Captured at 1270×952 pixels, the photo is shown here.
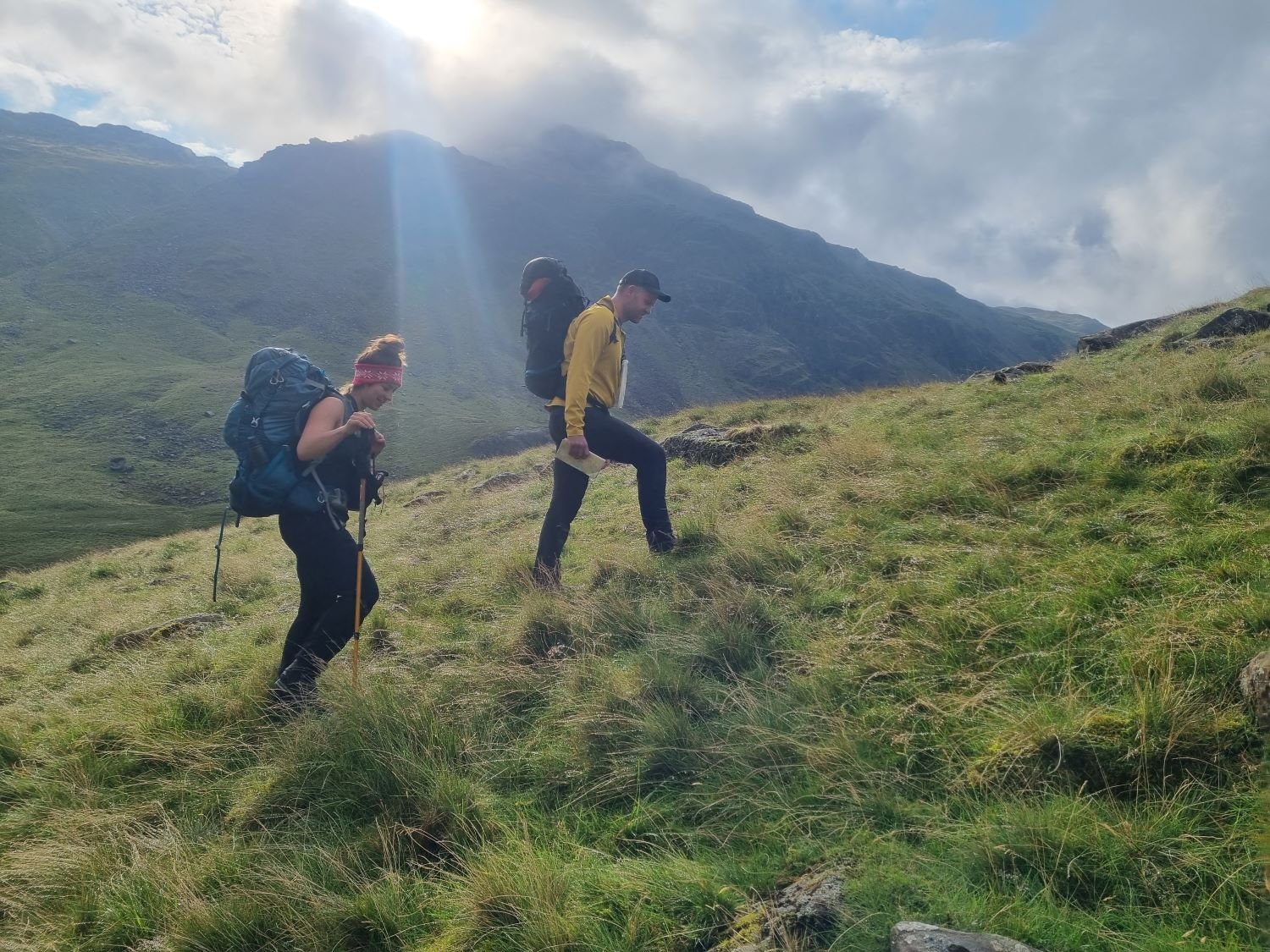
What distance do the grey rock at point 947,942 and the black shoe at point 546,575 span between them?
4.27 metres

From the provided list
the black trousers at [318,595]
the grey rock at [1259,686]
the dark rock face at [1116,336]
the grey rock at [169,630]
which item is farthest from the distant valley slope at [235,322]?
the grey rock at [1259,686]

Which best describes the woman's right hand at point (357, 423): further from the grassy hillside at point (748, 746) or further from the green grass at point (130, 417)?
the green grass at point (130, 417)

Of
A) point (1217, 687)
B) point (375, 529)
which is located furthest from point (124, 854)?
point (375, 529)

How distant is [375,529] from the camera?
13.9 meters

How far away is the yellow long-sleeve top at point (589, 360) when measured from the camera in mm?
6094

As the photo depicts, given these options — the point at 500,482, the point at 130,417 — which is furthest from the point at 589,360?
the point at 130,417

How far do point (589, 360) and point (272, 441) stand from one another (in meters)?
2.69

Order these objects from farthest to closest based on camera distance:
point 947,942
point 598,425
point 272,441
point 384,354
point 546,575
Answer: point 598,425
point 546,575
point 384,354
point 272,441
point 947,942

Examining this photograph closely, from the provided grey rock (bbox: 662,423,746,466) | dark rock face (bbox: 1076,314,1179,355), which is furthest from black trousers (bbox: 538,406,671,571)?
dark rock face (bbox: 1076,314,1179,355)

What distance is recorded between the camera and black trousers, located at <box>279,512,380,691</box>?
477 cm

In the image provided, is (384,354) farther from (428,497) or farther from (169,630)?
(428,497)

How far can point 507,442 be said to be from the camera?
2611 inches

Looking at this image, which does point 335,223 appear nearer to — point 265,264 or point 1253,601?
point 265,264

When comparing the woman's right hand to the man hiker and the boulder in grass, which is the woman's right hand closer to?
the man hiker
